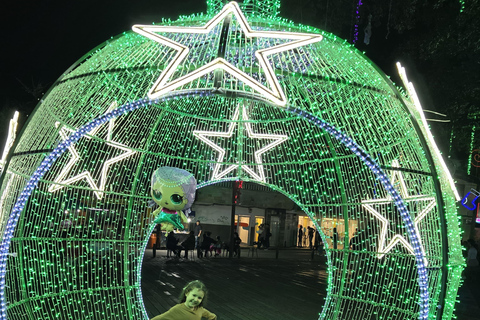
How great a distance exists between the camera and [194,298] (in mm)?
3881

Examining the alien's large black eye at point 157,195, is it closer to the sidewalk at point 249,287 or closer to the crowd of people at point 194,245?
the sidewalk at point 249,287

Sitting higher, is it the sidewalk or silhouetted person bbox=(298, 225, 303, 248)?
silhouetted person bbox=(298, 225, 303, 248)

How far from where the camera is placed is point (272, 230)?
2370 centimetres

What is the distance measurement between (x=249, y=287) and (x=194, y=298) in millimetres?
6713

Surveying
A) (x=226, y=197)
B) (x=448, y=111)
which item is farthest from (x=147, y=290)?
(x=226, y=197)

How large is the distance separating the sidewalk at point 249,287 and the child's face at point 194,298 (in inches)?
129

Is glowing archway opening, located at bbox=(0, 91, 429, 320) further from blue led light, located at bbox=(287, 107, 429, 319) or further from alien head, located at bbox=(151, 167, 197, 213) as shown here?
alien head, located at bbox=(151, 167, 197, 213)

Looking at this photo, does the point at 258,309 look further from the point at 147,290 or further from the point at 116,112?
the point at 116,112

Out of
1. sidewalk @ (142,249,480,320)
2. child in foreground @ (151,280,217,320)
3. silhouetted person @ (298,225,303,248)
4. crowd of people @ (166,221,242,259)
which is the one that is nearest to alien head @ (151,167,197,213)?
child in foreground @ (151,280,217,320)

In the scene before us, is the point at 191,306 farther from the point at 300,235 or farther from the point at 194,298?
the point at 300,235

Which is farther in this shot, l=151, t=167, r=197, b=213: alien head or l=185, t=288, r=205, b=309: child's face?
l=151, t=167, r=197, b=213: alien head

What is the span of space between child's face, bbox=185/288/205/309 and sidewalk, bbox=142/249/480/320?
3266 millimetres

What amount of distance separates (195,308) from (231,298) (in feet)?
16.3

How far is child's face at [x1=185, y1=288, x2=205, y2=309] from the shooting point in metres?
3.88
